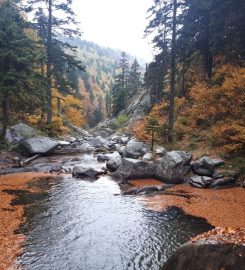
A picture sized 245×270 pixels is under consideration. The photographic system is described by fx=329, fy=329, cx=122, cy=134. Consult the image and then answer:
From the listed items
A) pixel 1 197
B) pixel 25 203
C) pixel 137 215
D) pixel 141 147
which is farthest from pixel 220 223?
pixel 141 147

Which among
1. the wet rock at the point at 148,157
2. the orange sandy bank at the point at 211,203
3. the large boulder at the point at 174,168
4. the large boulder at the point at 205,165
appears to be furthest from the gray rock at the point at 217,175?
the wet rock at the point at 148,157

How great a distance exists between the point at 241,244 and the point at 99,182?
517 inches

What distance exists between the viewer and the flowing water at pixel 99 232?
344 inches

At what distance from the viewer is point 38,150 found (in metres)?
25.1

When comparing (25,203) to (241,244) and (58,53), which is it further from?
(58,53)

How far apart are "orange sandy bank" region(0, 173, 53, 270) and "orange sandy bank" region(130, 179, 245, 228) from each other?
542 cm

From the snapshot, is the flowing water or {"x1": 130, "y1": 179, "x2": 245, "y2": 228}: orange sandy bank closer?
the flowing water

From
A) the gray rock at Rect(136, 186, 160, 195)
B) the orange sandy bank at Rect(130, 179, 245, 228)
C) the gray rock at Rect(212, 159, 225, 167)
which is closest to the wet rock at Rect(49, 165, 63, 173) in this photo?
the gray rock at Rect(136, 186, 160, 195)

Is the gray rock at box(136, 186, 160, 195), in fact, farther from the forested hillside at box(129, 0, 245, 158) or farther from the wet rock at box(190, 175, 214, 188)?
the forested hillside at box(129, 0, 245, 158)

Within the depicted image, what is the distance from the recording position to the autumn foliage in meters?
18.4

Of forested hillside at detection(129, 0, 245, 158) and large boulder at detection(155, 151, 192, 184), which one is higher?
forested hillside at detection(129, 0, 245, 158)

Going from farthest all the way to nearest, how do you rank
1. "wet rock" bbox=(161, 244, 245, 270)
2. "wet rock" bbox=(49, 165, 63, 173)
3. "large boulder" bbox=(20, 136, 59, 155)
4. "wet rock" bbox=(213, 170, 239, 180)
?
"large boulder" bbox=(20, 136, 59, 155) < "wet rock" bbox=(49, 165, 63, 173) < "wet rock" bbox=(213, 170, 239, 180) < "wet rock" bbox=(161, 244, 245, 270)

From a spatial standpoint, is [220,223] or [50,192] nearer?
[220,223]

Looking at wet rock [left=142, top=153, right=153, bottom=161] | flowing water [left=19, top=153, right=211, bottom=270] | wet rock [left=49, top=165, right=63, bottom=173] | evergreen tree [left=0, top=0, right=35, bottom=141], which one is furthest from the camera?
evergreen tree [left=0, top=0, right=35, bottom=141]
